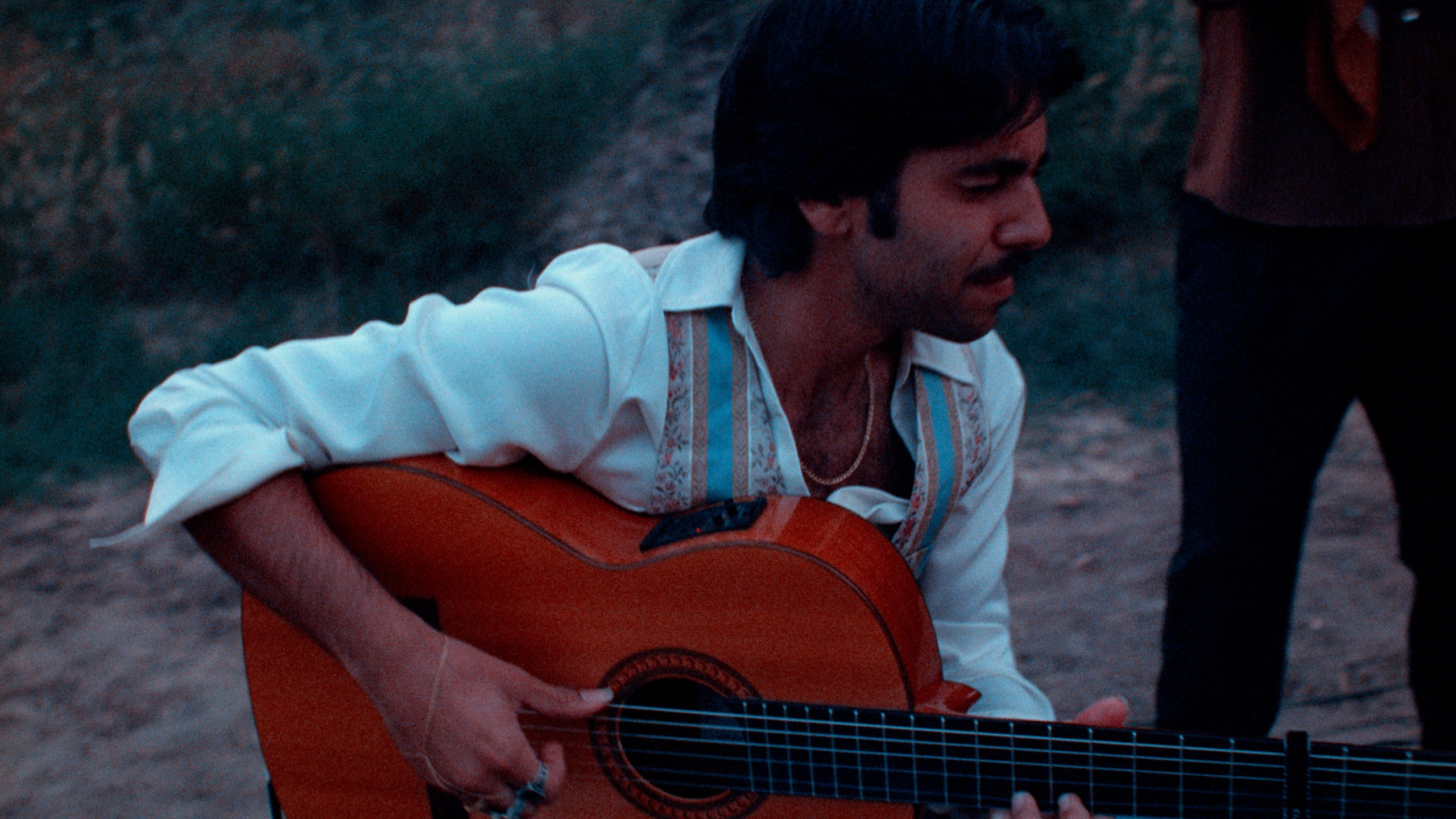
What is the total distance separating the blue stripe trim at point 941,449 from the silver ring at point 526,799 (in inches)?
28.4

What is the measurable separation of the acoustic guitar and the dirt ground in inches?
55.6

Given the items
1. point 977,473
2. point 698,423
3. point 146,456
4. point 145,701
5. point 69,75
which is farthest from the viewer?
point 69,75

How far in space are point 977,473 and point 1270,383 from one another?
2.21 ft

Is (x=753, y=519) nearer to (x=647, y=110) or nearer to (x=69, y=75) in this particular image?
(x=647, y=110)

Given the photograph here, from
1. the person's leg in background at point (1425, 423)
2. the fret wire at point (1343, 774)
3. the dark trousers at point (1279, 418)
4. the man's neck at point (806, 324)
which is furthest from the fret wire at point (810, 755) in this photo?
the person's leg in background at point (1425, 423)

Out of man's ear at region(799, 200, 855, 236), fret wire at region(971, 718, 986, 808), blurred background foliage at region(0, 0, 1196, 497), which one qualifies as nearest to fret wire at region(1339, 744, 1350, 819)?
fret wire at region(971, 718, 986, 808)

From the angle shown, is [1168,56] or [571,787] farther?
[1168,56]

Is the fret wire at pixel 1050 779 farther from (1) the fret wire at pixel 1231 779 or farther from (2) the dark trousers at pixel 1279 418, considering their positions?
(2) the dark trousers at pixel 1279 418

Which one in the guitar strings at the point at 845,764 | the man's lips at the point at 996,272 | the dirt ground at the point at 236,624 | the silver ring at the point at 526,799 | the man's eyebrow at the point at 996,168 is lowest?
the dirt ground at the point at 236,624

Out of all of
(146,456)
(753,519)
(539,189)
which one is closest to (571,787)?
(753,519)

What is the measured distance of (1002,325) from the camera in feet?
18.3

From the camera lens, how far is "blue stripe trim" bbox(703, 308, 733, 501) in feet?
6.34

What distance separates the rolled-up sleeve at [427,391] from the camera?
5.79 ft

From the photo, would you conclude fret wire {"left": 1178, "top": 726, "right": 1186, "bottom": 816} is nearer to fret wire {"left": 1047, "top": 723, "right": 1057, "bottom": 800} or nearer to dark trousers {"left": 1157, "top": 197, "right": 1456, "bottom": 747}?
fret wire {"left": 1047, "top": 723, "right": 1057, "bottom": 800}
